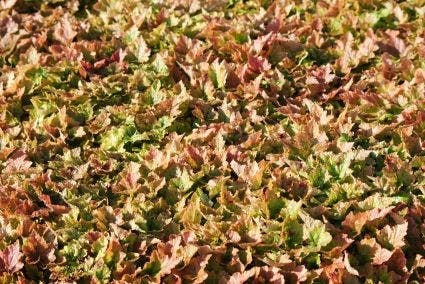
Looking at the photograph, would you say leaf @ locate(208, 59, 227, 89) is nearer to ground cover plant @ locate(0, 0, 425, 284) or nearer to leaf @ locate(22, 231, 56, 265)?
ground cover plant @ locate(0, 0, 425, 284)

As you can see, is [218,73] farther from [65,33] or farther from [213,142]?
[65,33]

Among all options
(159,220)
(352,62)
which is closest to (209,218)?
(159,220)

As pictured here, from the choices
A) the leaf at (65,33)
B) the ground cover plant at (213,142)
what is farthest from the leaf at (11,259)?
the leaf at (65,33)

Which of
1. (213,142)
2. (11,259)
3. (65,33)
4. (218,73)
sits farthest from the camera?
(65,33)

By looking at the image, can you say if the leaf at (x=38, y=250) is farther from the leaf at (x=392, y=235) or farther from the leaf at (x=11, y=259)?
the leaf at (x=392, y=235)

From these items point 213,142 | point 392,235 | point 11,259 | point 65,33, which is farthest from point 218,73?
point 11,259

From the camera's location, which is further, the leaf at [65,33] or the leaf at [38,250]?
the leaf at [65,33]

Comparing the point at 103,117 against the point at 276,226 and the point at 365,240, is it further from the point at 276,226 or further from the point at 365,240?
the point at 365,240

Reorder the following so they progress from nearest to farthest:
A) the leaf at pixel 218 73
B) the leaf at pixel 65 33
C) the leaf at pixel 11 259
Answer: the leaf at pixel 11 259 → the leaf at pixel 218 73 → the leaf at pixel 65 33

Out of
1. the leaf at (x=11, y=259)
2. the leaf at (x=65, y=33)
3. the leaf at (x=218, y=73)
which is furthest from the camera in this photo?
the leaf at (x=65, y=33)
